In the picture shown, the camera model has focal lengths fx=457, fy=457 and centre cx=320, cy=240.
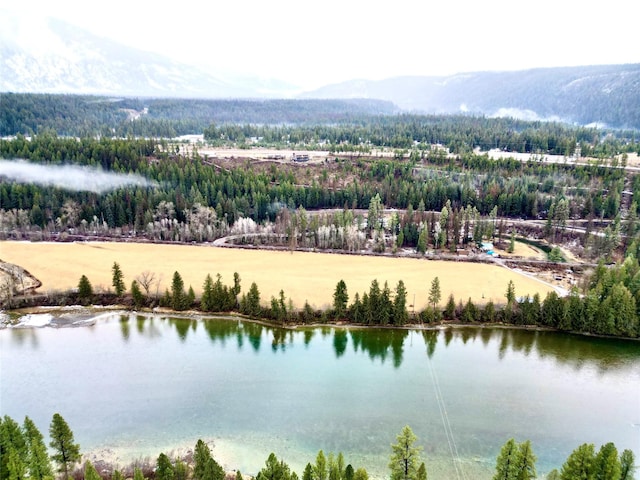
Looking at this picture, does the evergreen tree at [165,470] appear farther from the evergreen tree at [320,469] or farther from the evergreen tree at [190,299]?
the evergreen tree at [190,299]

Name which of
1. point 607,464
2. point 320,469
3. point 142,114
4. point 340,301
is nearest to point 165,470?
point 320,469

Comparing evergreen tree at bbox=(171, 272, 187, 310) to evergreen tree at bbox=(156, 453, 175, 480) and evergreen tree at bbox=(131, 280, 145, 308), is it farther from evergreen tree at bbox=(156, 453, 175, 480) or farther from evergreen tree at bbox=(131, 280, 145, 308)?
evergreen tree at bbox=(156, 453, 175, 480)

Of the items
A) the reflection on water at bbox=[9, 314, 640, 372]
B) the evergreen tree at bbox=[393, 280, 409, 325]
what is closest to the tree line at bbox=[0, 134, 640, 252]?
the evergreen tree at bbox=[393, 280, 409, 325]

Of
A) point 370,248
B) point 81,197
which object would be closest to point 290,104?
point 81,197

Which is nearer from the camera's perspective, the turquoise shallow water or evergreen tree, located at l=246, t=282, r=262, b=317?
the turquoise shallow water

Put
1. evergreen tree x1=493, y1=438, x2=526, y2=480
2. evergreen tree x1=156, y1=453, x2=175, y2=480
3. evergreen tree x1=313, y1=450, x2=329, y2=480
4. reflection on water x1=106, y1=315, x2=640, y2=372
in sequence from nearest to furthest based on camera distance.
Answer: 1. evergreen tree x1=313, y1=450, x2=329, y2=480
2. evergreen tree x1=493, y1=438, x2=526, y2=480
3. evergreen tree x1=156, y1=453, x2=175, y2=480
4. reflection on water x1=106, y1=315, x2=640, y2=372

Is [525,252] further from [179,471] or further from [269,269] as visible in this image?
[179,471]

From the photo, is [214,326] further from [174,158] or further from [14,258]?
[174,158]
